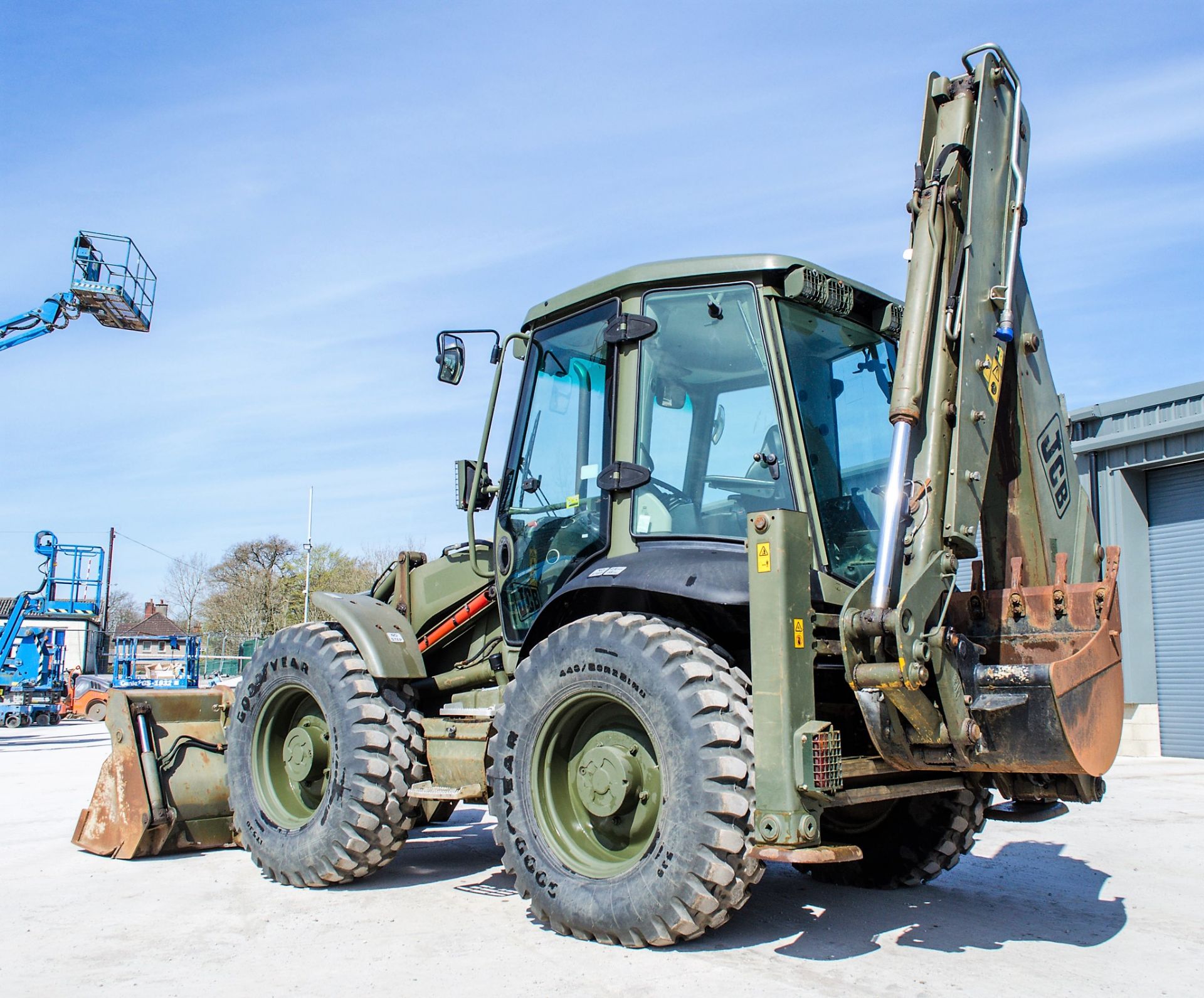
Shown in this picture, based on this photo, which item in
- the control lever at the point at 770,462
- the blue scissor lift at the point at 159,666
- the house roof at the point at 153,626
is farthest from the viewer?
the house roof at the point at 153,626

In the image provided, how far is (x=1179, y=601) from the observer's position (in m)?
13.1

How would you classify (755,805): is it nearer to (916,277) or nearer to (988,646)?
(988,646)

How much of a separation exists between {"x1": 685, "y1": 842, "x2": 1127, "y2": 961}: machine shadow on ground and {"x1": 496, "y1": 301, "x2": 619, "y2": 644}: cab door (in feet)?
6.07

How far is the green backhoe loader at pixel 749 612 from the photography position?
385 cm

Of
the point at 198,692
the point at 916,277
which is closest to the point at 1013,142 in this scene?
the point at 916,277

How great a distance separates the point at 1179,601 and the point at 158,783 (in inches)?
477

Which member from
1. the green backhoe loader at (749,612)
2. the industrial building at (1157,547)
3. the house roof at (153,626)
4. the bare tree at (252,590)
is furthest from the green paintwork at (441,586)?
the house roof at (153,626)

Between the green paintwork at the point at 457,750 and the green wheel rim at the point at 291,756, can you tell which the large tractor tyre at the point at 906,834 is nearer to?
the green paintwork at the point at 457,750

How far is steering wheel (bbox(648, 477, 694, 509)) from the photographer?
15.6 feet

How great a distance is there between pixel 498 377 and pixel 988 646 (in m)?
2.97

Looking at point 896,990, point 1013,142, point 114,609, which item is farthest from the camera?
point 114,609

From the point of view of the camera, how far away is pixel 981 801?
5.29 m

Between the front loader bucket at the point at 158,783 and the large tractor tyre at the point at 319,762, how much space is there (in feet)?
1.56

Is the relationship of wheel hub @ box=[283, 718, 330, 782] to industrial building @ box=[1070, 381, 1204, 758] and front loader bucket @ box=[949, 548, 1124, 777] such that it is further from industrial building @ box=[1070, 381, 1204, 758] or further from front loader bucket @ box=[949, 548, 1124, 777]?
industrial building @ box=[1070, 381, 1204, 758]
